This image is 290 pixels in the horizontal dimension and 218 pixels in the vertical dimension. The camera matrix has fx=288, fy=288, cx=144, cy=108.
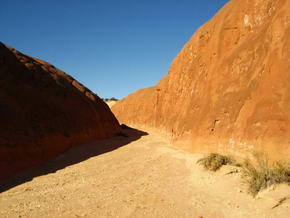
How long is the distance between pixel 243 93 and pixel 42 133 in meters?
8.03

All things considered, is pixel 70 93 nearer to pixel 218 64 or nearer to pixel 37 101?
pixel 37 101

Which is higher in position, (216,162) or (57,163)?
(216,162)

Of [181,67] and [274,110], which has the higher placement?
[181,67]

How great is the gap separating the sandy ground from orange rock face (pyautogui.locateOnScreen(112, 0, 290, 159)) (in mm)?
1120

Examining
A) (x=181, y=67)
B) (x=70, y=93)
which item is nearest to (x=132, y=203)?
(x=181, y=67)

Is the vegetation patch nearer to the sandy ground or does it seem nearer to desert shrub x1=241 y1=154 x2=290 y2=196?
desert shrub x1=241 y1=154 x2=290 y2=196

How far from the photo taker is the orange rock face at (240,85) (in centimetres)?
681

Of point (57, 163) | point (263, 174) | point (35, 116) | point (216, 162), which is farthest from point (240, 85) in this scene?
point (35, 116)

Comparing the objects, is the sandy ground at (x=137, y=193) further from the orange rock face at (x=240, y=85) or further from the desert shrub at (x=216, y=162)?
the orange rock face at (x=240, y=85)

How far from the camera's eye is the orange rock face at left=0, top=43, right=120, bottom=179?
994cm

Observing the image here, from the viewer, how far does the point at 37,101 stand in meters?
13.4

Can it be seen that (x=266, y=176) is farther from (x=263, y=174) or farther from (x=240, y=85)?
(x=240, y=85)

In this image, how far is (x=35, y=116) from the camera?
12.4m

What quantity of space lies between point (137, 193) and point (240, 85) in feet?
15.3
